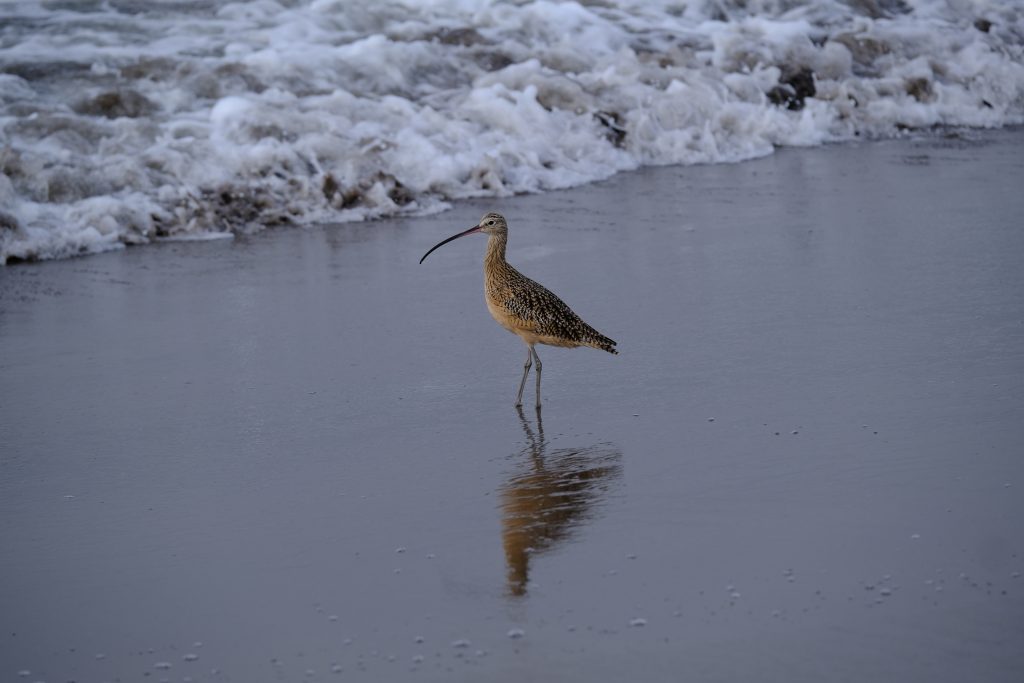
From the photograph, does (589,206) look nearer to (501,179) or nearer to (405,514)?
(501,179)

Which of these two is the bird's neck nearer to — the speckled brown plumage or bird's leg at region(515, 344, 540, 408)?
the speckled brown plumage

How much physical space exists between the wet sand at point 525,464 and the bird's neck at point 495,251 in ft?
1.57

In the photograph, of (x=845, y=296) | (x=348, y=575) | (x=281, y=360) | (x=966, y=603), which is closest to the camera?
(x=966, y=603)

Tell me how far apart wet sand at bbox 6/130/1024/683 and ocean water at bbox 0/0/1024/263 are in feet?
4.84

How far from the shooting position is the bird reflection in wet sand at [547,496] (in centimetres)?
462

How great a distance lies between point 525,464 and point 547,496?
38 centimetres

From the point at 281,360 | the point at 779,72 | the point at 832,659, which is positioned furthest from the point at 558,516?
the point at 779,72

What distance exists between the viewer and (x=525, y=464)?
5469 millimetres

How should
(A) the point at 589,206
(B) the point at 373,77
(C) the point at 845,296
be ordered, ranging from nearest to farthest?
(C) the point at 845,296 → (A) the point at 589,206 → (B) the point at 373,77

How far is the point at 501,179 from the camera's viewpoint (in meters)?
11.6

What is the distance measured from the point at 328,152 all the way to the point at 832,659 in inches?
331

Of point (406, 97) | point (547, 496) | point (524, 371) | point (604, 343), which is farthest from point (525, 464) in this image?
Result: point (406, 97)

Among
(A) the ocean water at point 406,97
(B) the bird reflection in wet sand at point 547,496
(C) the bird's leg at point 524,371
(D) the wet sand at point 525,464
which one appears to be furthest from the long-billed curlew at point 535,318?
(A) the ocean water at point 406,97

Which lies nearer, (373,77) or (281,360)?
(281,360)
